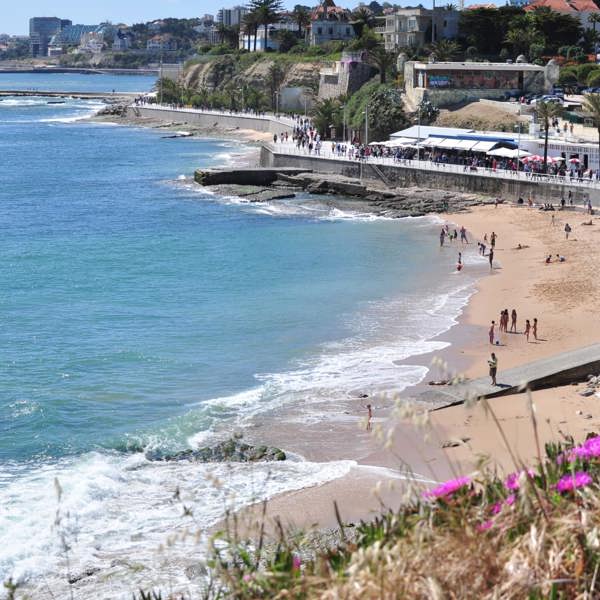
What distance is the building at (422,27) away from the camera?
78.1 meters

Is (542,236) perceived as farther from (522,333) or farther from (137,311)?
(137,311)

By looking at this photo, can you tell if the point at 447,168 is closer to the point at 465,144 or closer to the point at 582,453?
the point at 465,144

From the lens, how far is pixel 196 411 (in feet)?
68.5

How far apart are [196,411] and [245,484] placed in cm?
400

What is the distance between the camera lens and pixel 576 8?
277ft

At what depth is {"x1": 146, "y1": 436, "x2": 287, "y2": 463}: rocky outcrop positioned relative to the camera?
18.1 metres

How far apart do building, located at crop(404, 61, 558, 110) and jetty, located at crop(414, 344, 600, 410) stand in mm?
41025

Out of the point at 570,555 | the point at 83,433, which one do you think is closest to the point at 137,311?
the point at 83,433

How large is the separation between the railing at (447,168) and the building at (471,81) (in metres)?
6.57

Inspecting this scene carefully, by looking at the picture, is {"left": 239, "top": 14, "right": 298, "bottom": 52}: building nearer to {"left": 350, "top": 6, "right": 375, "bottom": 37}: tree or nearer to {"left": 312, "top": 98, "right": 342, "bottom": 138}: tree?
{"left": 350, "top": 6, "right": 375, "bottom": 37}: tree

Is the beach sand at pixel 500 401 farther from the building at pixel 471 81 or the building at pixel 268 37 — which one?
the building at pixel 268 37

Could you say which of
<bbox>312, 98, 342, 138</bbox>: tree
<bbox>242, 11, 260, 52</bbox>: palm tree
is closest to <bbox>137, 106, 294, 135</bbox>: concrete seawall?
<bbox>312, 98, 342, 138</bbox>: tree

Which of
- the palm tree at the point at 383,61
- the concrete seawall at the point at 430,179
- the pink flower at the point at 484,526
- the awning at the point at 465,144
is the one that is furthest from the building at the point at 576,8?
the pink flower at the point at 484,526

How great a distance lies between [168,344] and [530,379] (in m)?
8.91
